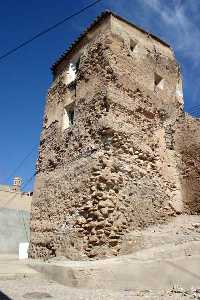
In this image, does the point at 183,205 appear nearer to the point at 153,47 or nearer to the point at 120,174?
the point at 120,174

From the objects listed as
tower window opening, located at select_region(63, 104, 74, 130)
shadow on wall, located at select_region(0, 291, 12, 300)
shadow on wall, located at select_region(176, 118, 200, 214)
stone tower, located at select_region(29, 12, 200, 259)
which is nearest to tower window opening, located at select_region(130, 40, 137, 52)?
stone tower, located at select_region(29, 12, 200, 259)

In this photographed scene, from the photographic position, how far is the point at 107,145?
10.5m

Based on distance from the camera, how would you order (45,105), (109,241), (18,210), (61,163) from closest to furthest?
(109,241), (61,163), (45,105), (18,210)

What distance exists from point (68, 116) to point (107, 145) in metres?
3.16

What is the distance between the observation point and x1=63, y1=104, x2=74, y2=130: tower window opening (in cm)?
1285

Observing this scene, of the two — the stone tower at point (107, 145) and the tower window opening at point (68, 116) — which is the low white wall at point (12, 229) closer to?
the stone tower at point (107, 145)

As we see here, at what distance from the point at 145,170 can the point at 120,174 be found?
1.24 metres

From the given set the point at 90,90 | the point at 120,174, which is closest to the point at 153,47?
the point at 90,90

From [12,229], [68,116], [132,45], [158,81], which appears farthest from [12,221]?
[132,45]

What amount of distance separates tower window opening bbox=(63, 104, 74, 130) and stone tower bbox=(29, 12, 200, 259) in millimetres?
36

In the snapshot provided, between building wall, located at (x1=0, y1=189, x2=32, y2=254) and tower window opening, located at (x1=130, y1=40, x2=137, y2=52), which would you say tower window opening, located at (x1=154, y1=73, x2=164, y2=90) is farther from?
building wall, located at (x1=0, y1=189, x2=32, y2=254)

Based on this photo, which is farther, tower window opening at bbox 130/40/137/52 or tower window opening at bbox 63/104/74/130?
tower window opening at bbox 63/104/74/130

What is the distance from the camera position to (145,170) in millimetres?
11320

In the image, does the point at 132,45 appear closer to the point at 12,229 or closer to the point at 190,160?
the point at 190,160
